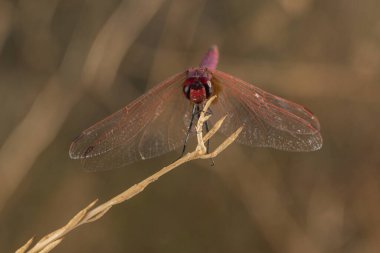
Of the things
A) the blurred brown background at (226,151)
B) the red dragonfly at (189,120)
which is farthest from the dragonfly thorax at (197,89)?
the blurred brown background at (226,151)

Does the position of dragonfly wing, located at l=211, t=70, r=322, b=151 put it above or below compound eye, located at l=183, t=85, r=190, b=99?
below

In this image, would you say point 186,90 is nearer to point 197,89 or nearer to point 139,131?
point 197,89

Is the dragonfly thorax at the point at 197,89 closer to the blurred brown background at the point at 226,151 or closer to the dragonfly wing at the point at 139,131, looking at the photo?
the dragonfly wing at the point at 139,131

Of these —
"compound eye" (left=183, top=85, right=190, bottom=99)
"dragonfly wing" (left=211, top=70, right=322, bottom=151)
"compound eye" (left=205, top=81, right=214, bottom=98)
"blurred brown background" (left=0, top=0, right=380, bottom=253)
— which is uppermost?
"blurred brown background" (left=0, top=0, right=380, bottom=253)

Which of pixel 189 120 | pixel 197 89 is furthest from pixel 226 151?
pixel 197 89

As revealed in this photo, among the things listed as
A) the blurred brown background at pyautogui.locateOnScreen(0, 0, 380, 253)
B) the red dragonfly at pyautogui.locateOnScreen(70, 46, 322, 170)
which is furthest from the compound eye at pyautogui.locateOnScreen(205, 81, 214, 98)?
the blurred brown background at pyautogui.locateOnScreen(0, 0, 380, 253)

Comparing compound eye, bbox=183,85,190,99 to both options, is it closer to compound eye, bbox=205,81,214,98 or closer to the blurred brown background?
compound eye, bbox=205,81,214,98
